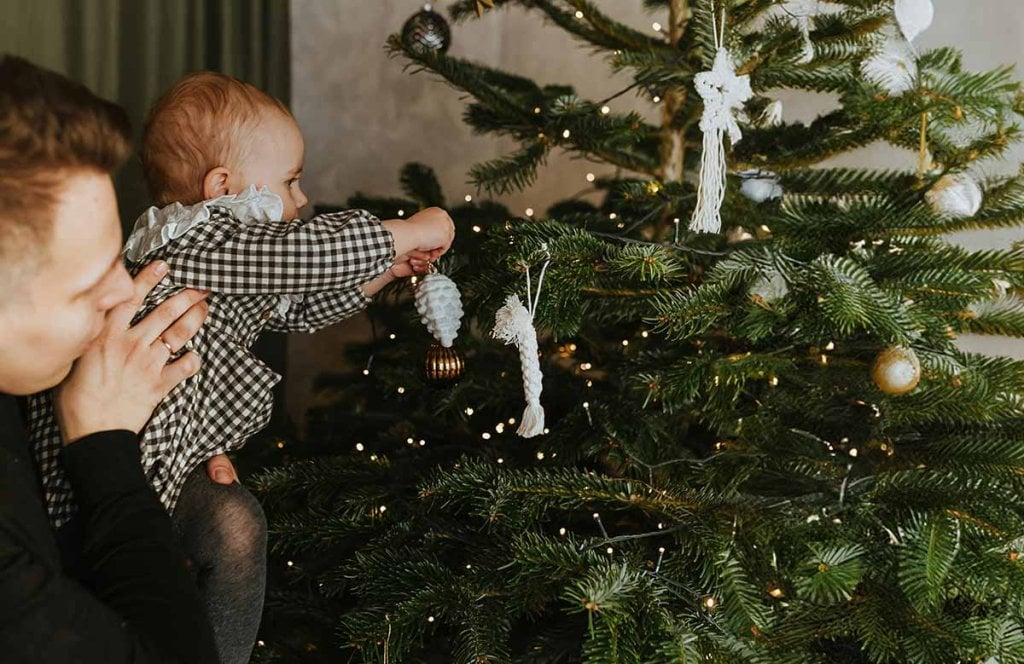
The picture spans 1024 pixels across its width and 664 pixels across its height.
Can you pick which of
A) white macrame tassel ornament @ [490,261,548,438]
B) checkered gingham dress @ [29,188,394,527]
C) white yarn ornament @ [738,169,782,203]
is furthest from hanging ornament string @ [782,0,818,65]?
checkered gingham dress @ [29,188,394,527]

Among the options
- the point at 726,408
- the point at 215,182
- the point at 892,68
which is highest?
the point at 892,68

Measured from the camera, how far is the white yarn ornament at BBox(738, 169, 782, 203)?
51.1 inches

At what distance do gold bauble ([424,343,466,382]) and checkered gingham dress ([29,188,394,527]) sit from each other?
0.57ft

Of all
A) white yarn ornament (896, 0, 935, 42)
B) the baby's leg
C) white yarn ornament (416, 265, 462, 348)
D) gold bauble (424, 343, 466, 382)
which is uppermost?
white yarn ornament (896, 0, 935, 42)

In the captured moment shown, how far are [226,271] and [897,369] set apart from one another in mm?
719

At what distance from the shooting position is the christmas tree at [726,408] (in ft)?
3.08

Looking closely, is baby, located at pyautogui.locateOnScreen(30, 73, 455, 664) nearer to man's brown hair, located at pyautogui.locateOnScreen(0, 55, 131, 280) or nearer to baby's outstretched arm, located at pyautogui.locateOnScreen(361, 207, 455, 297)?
baby's outstretched arm, located at pyautogui.locateOnScreen(361, 207, 455, 297)

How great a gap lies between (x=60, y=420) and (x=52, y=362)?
0.10 metres

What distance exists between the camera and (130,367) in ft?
2.77

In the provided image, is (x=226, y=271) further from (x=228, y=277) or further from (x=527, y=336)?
(x=527, y=336)

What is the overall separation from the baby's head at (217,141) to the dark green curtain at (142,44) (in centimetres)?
66

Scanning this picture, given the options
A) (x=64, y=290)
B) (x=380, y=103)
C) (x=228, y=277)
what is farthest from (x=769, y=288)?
(x=380, y=103)

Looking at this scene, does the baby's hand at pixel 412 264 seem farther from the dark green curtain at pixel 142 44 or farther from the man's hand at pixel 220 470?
the dark green curtain at pixel 142 44

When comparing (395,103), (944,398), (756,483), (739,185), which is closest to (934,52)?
(739,185)
